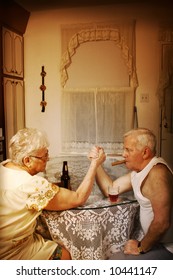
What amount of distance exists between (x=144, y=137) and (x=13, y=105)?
2.09ft

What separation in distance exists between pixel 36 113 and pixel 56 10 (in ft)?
1.60

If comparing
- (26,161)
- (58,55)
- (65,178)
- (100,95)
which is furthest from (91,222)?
(58,55)

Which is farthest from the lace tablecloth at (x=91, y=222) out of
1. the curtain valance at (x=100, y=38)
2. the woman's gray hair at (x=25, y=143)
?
the curtain valance at (x=100, y=38)

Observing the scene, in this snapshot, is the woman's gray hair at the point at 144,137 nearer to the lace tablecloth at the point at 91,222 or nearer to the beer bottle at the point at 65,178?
the lace tablecloth at the point at 91,222

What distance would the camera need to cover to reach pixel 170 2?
1491 millimetres

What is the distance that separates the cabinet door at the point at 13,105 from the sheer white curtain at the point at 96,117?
0.67 feet

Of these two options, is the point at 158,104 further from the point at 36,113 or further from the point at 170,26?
the point at 36,113

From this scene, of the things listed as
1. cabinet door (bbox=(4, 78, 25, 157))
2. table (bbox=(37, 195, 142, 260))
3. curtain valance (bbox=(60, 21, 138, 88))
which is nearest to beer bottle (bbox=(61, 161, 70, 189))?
table (bbox=(37, 195, 142, 260))

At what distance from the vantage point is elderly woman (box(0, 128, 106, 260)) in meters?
1.47

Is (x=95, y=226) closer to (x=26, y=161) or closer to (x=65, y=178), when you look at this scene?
(x=65, y=178)

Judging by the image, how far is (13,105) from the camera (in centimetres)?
157

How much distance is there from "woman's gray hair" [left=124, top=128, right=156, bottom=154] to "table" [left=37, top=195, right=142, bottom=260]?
0.85ft

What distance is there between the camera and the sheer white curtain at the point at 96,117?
153cm
